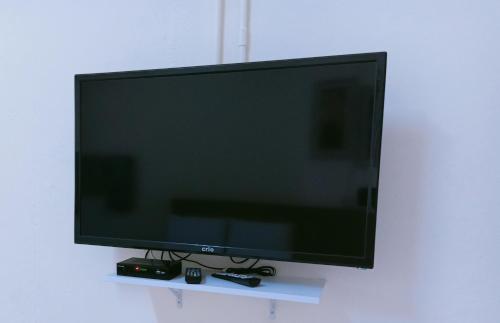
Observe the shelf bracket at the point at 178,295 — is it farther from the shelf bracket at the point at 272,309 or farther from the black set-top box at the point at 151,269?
the shelf bracket at the point at 272,309

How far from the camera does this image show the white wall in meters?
1.17

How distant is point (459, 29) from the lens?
3.88 feet

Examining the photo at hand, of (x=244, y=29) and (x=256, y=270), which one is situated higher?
(x=244, y=29)

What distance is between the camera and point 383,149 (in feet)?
4.09

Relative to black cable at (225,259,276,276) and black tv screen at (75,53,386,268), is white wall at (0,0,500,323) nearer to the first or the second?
black cable at (225,259,276,276)

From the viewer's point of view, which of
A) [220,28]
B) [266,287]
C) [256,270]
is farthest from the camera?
[220,28]

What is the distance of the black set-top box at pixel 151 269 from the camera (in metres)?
1.28

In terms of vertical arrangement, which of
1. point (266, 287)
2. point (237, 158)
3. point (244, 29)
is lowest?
point (266, 287)

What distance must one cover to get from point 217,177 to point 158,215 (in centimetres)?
28

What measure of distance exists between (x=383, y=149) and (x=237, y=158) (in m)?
0.53

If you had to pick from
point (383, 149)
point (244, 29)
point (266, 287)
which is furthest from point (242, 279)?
point (244, 29)

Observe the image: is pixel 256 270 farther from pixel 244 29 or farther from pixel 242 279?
pixel 244 29

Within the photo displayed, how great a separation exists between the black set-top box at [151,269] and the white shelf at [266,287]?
0.06 feet

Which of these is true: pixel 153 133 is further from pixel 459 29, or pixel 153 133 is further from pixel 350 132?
pixel 459 29
